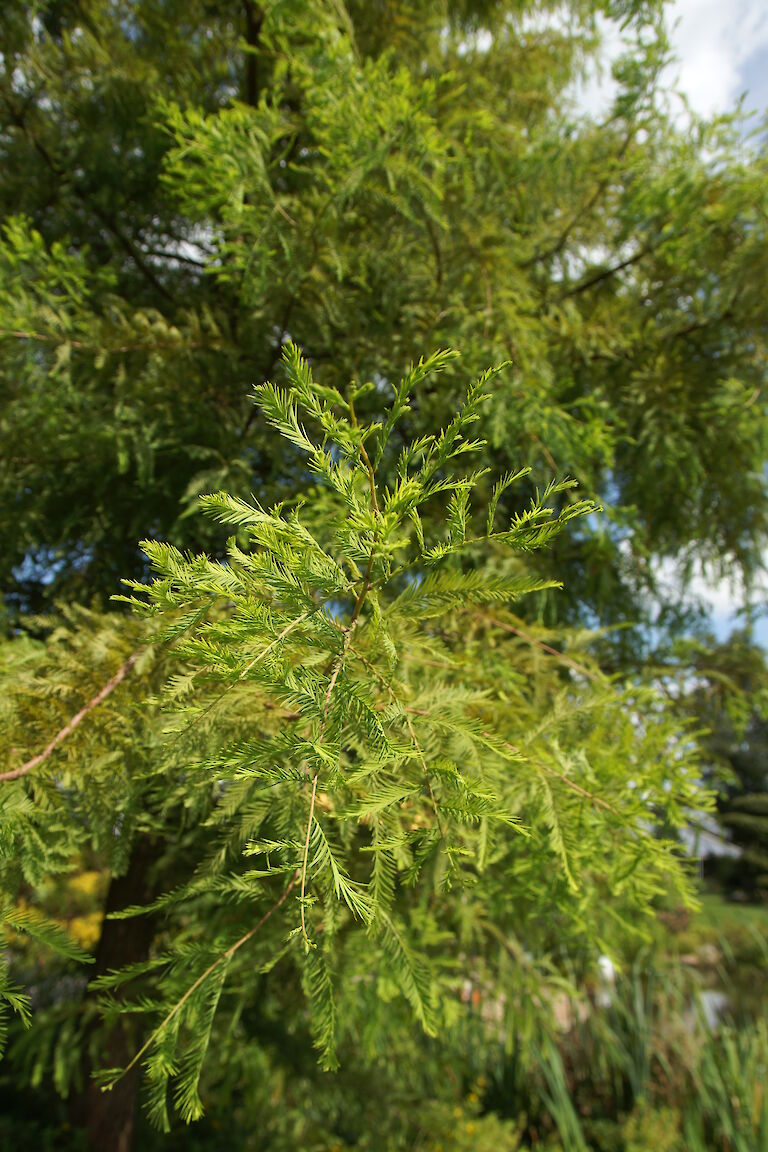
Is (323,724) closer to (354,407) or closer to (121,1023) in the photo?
(354,407)

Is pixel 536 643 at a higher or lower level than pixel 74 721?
higher

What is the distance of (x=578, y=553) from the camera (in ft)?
8.96

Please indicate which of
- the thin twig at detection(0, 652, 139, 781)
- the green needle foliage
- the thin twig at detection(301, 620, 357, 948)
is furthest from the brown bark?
the thin twig at detection(301, 620, 357, 948)

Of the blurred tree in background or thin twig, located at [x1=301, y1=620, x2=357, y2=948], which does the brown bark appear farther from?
thin twig, located at [x1=301, y1=620, x2=357, y2=948]

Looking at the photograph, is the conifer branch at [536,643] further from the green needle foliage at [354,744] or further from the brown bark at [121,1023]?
the brown bark at [121,1023]

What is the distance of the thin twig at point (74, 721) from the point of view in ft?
4.15

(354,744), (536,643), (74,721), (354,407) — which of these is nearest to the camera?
(354,744)

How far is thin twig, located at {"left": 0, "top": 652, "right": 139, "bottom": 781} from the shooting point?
4.15 feet

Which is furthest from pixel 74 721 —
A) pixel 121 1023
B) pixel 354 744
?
pixel 121 1023

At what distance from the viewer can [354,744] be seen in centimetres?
111

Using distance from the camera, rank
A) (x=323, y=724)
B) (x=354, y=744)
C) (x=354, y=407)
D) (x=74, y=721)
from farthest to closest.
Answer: (x=354, y=407) < (x=74, y=721) < (x=354, y=744) < (x=323, y=724)

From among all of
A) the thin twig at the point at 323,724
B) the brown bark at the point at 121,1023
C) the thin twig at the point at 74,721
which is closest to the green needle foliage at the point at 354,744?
the thin twig at the point at 323,724

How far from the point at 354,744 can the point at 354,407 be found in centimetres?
149

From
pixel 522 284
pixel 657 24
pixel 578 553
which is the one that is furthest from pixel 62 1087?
pixel 657 24
